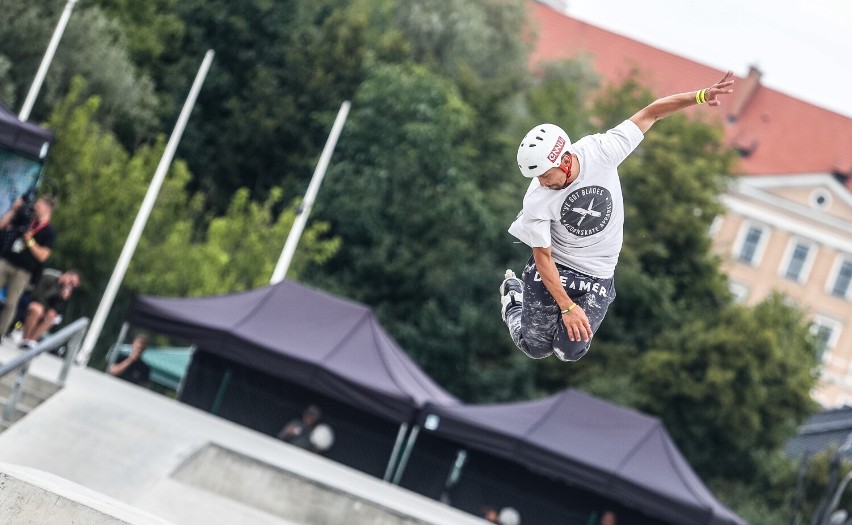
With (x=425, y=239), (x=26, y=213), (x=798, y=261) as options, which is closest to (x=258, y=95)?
(x=425, y=239)

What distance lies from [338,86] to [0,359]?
28877 mm

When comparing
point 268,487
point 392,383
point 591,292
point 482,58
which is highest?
point 482,58

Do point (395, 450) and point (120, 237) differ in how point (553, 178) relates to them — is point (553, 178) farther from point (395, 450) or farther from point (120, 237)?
point (120, 237)

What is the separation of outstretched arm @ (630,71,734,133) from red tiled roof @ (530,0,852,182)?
65613 mm

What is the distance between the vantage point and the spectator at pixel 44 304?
625 inches

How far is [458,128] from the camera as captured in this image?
39.1m

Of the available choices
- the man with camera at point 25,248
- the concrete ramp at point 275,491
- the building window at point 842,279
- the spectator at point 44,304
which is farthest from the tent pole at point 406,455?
the building window at point 842,279

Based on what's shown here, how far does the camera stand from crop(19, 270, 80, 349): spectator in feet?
52.1

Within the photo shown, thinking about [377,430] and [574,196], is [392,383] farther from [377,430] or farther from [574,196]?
[574,196]

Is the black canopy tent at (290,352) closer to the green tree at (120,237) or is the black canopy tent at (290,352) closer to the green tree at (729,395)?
the green tree at (120,237)

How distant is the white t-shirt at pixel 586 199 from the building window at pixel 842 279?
67.4m

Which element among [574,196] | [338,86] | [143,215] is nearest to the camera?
[574,196]

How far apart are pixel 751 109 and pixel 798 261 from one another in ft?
34.6

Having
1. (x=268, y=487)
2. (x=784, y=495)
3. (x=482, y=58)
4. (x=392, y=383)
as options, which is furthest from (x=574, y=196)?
(x=482, y=58)
